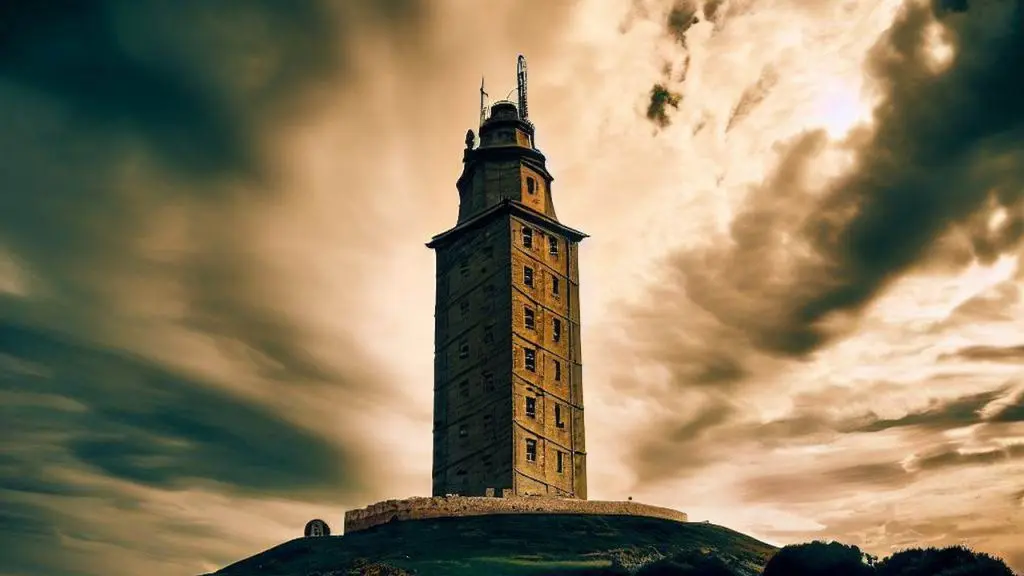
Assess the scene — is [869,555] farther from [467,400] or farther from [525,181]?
[525,181]

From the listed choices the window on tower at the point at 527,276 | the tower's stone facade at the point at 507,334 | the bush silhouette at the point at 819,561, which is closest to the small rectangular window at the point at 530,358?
the tower's stone facade at the point at 507,334

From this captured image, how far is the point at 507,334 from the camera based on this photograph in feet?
220

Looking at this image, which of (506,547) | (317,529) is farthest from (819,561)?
(317,529)

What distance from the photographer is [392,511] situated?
184 feet

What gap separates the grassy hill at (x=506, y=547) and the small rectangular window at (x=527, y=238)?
22357 millimetres

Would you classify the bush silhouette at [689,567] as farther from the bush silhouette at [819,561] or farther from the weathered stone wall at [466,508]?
the weathered stone wall at [466,508]

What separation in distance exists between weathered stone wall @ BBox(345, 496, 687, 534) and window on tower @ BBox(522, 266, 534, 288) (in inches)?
702

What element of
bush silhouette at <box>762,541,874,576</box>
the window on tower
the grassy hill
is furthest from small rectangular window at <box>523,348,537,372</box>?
bush silhouette at <box>762,541,874,576</box>

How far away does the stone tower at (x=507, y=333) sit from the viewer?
65.6 m

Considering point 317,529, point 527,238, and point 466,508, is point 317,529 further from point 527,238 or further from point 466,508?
point 527,238

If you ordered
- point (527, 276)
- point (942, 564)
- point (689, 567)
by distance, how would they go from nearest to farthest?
point (942, 564) < point (689, 567) < point (527, 276)

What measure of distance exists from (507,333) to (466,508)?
15212mm

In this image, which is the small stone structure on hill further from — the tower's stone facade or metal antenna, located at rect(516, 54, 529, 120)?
metal antenna, located at rect(516, 54, 529, 120)

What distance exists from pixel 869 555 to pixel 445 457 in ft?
116
